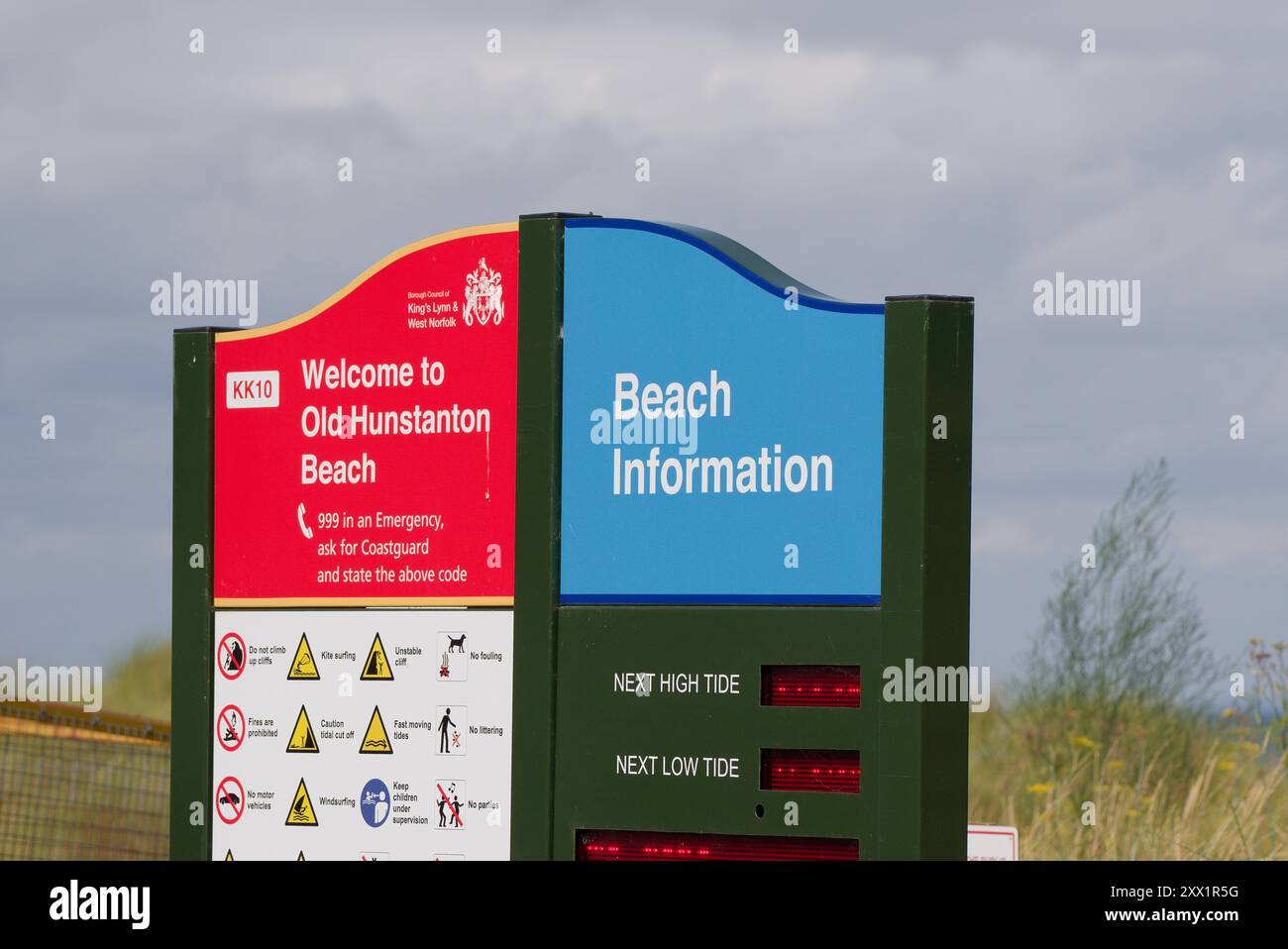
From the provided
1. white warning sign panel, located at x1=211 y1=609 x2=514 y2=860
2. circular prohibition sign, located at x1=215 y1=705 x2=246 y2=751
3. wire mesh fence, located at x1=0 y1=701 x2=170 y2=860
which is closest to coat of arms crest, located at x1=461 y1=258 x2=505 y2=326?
white warning sign panel, located at x1=211 y1=609 x2=514 y2=860

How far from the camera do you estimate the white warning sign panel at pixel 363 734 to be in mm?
9953

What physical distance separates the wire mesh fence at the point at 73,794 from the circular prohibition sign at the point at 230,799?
261 inches

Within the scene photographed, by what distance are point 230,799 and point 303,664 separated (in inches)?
36.0

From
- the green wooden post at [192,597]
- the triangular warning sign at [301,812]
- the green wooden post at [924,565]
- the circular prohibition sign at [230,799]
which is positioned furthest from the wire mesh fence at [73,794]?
the green wooden post at [924,565]

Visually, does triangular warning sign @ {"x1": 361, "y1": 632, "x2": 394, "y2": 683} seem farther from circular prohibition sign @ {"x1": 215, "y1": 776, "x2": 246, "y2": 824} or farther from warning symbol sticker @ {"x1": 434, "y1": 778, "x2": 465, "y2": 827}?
circular prohibition sign @ {"x1": 215, "y1": 776, "x2": 246, "y2": 824}

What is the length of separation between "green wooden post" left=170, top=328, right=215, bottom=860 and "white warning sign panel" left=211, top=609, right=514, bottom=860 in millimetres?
104

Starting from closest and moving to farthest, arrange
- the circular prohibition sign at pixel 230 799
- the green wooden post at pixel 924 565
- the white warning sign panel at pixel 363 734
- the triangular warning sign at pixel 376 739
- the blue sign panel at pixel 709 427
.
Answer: the green wooden post at pixel 924 565 < the blue sign panel at pixel 709 427 < the white warning sign panel at pixel 363 734 < the triangular warning sign at pixel 376 739 < the circular prohibition sign at pixel 230 799

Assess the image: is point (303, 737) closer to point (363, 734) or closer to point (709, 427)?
point (363, 734)

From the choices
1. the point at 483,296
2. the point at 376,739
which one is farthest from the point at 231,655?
the point at 483,296

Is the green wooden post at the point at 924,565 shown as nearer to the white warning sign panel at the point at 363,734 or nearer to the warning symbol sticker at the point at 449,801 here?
the white warning sign panel at the point at 363,734

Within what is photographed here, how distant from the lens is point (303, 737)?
10.6 m

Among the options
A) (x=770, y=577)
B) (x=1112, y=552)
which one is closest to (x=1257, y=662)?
(x=1112, y=552)
